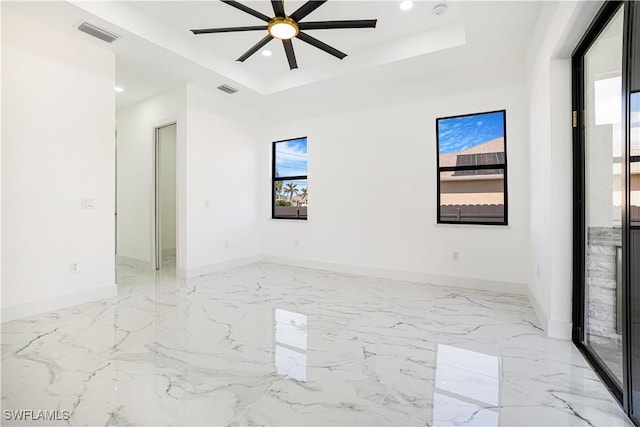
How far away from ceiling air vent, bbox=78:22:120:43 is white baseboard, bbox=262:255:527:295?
389 cm

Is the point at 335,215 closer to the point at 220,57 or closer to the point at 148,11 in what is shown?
the point at 220,57

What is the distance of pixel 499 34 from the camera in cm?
321

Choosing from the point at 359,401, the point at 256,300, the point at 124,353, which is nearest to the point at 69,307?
the point at 124,353

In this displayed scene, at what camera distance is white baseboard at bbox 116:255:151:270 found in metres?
5.34

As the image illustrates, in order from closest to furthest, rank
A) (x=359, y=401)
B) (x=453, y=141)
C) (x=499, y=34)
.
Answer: (x=359, y=401)
(x=499, y=34)
(x=453, y=141)

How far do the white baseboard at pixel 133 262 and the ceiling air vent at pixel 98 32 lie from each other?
3.46 meters

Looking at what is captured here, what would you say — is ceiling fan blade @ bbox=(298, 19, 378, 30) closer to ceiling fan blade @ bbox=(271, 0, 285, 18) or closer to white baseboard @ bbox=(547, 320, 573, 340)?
ceiling fan blade @ bbox=(271, 0, 285, 18)

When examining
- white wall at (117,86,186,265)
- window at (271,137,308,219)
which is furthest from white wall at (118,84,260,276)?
window at (271,137,308,219)

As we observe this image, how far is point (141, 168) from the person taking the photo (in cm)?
541

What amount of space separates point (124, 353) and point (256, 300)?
4.78ft

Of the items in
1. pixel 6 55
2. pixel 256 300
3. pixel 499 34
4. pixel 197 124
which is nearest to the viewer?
pixel 6 55

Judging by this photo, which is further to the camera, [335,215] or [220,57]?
[335,215]

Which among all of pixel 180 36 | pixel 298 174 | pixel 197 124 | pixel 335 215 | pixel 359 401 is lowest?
pixel 359 401

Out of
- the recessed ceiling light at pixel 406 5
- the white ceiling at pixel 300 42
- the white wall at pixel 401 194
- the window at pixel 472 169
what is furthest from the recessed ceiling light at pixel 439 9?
the window at pixel 472 169
